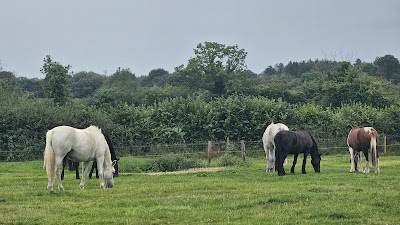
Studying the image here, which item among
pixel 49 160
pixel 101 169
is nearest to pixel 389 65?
pixel 101 169

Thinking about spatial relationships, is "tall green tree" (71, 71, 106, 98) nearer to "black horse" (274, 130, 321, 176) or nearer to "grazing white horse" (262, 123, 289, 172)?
"grazing white horse" (262, 123, 289, 172)

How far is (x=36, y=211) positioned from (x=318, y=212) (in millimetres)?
6008

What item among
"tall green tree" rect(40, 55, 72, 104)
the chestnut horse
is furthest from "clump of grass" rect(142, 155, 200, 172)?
"tall green tree" rect(40, 55, 72, 104)

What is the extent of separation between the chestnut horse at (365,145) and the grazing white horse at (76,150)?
10.5 meters

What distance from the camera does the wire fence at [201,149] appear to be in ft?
122

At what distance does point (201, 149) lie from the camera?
4172cm

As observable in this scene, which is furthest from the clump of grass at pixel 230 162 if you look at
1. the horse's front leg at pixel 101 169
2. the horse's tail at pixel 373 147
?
the horse's front leg at pixel 101 169

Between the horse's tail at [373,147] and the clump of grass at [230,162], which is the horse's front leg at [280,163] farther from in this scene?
the clump of grass at [230,162]

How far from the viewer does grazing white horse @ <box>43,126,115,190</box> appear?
17.1 m

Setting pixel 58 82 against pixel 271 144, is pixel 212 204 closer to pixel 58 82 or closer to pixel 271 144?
pixel 271 144

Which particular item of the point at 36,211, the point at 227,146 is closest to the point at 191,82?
the point at 227,146

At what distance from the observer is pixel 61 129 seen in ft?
57.6

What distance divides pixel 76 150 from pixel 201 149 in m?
23.9

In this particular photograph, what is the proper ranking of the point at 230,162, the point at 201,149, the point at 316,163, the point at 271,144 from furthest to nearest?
the point at 201,149 < the point at 230,162 < the point at 271,144 < the point at 316,163
